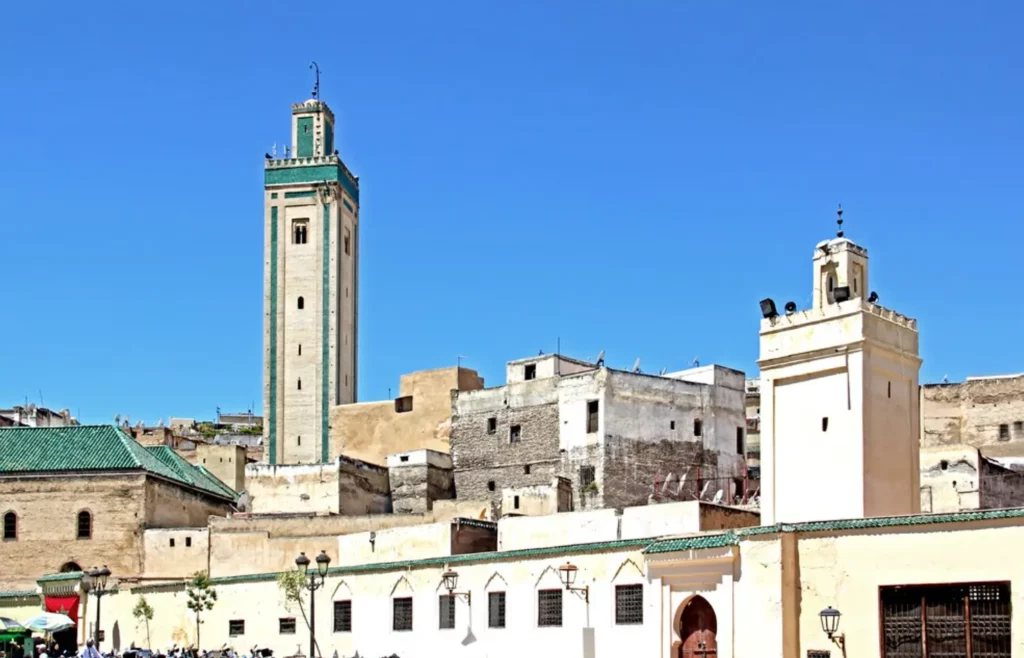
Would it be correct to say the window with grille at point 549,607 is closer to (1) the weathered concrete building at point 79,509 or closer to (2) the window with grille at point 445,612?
(2) the window with grille at point 445,612

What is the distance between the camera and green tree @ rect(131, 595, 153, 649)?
32.1 m

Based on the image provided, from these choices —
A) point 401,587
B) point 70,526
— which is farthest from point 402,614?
point 70,526

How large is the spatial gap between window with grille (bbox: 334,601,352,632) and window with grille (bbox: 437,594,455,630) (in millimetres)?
2695

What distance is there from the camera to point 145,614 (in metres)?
32.2

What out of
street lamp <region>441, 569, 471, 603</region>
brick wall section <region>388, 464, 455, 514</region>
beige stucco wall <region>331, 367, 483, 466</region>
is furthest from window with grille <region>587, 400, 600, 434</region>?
street lamp <region>441, 569, 471, 603</region>

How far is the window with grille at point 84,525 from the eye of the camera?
37.7 metres

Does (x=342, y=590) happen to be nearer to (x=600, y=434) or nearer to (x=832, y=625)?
(x=600, y=434)

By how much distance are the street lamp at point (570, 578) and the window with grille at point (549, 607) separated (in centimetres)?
33

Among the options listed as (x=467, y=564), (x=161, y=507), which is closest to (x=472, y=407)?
(x=161, y=507)

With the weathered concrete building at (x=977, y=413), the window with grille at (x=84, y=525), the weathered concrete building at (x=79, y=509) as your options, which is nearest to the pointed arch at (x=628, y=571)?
the weathered concrete building at (x=79, y=509)

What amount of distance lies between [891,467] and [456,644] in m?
7.88

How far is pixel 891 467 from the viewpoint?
74.0ft

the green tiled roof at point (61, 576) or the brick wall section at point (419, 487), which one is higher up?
the brick wall section at point (419, 487)

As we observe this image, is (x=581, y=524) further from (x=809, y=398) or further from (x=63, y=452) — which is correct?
(x=63, y=452)
